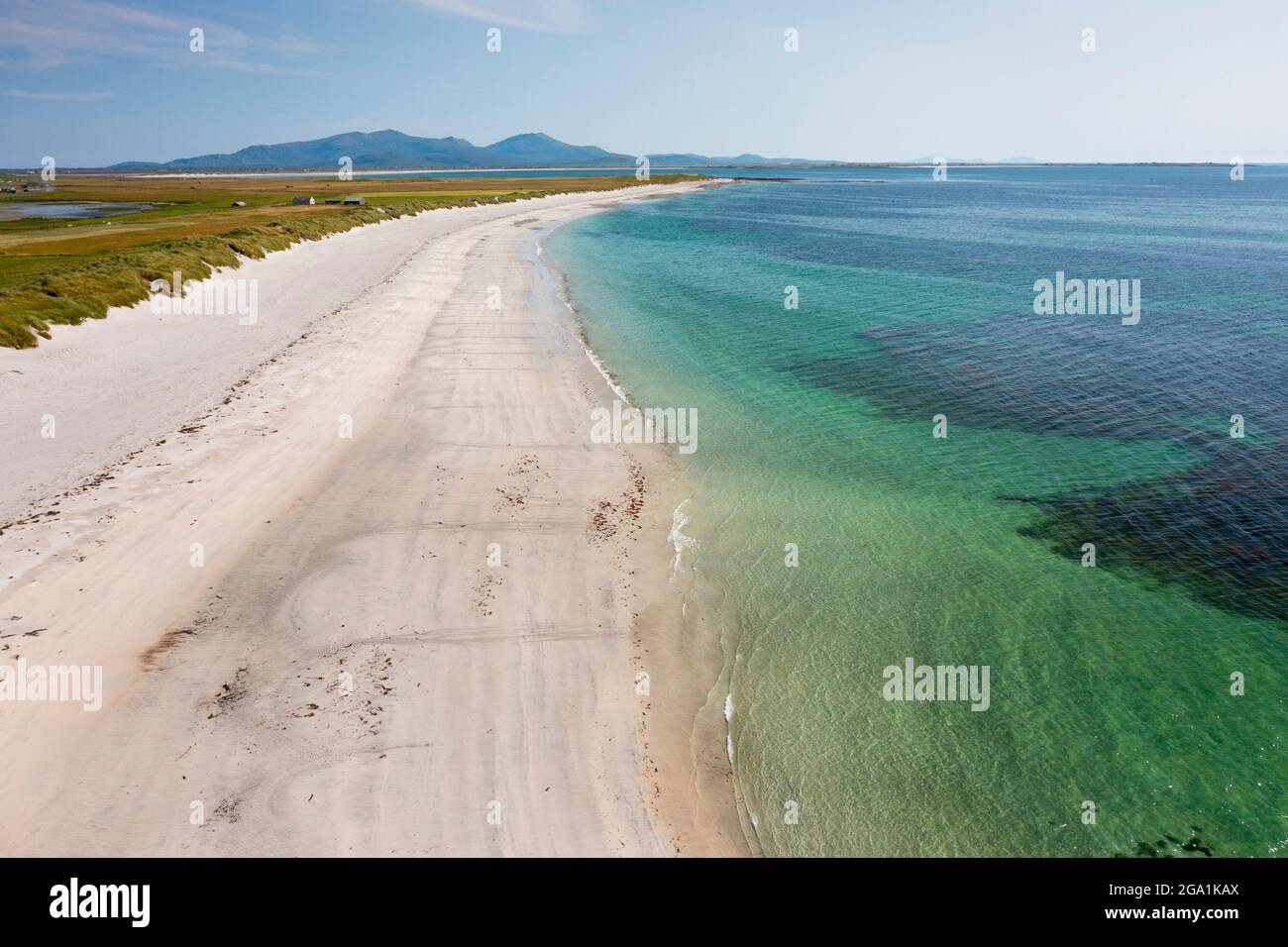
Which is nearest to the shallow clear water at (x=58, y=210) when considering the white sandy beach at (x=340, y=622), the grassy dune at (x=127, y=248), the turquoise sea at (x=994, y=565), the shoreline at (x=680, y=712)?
the grassy dune at (x=127, y=248)

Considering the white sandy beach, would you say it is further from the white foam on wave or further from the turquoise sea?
the turquoise sea

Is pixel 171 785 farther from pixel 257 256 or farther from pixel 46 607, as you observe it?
pixel 257 256

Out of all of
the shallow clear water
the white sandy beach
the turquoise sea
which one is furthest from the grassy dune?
the turquoise sea

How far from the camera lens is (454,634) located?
12.4 m

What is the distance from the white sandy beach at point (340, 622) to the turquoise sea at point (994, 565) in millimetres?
1809

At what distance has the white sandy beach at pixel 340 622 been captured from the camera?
8.94 metres

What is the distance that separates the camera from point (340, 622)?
1257 centimetres

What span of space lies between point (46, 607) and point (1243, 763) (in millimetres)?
19041

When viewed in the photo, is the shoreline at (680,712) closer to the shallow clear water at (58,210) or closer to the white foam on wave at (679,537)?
the white foam on wave at (679,537)

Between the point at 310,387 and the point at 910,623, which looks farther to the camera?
the point at 310,387

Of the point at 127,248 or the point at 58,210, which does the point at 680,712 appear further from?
the point at 58,210

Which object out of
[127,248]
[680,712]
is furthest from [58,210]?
[680,712]

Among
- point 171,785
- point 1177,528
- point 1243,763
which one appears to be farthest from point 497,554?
point 1177,528
